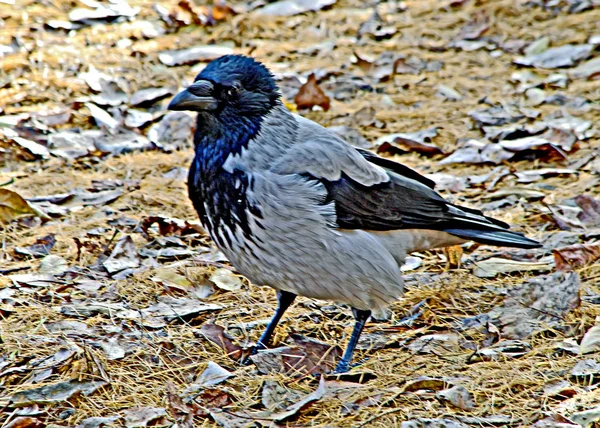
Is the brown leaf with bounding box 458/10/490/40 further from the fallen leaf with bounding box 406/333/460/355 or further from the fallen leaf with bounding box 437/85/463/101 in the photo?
the fallen leaf with bounding box 406/333/460/355

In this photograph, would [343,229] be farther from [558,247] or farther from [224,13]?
[224,13]

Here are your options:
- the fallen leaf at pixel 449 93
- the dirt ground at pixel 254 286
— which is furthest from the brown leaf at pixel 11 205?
the fallen leaf at pixel 449 93

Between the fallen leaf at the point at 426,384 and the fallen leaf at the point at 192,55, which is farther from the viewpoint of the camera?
the fallen leaf at the point at 192,55

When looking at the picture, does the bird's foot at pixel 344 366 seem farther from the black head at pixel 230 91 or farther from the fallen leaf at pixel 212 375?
the black head at pixel 230 91

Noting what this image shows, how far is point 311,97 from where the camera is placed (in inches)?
298

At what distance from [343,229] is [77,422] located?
1.53 metres

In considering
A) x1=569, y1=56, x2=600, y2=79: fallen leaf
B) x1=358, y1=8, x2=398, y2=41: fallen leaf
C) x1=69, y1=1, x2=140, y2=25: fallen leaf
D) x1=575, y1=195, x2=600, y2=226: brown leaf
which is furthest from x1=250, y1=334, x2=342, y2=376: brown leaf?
x1=69, y1=1, x2=140, y2=25: fallen leaf

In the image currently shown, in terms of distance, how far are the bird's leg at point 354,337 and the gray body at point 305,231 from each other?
0.21 feet

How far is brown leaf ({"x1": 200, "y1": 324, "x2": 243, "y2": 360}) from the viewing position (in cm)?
417

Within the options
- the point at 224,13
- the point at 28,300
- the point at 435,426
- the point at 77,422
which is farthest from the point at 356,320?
the point at 224,13

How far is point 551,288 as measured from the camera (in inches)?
177

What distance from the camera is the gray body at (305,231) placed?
3.93 m

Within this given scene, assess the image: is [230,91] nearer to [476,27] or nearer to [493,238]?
[493,238]

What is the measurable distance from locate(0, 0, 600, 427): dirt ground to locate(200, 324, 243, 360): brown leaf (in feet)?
0.05
